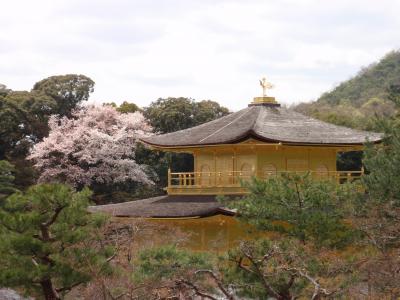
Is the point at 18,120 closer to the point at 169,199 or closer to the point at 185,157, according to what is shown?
the point at 185,157

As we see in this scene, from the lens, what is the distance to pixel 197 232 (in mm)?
25688

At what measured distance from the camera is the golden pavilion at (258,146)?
2566cm

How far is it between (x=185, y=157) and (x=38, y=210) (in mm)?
23665

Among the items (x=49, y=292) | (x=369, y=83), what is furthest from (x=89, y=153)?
(x=369, y=83)

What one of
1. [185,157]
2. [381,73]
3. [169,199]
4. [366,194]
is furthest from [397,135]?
[381,73]

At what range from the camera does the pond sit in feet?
76.2

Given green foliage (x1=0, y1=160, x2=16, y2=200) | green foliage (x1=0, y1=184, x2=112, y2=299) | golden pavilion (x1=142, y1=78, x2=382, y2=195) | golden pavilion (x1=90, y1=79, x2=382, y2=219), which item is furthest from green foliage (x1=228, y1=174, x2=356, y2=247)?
green foliage (x1=0, y1=160, x2=16, y2=200)

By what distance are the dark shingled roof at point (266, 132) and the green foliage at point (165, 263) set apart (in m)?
7.97

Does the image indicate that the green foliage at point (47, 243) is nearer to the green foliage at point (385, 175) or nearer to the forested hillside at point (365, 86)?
the green foliage at point (385, 175)

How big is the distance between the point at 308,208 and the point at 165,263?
11.4ft

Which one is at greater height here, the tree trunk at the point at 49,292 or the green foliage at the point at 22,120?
the green foliage at the point at 22,120

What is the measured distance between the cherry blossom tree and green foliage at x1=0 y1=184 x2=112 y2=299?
22.1 metres

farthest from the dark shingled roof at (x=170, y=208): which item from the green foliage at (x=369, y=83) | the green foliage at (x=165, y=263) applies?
the green foliage at (x=369, y=83)

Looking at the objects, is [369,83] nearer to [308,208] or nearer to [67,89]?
[67,89]
